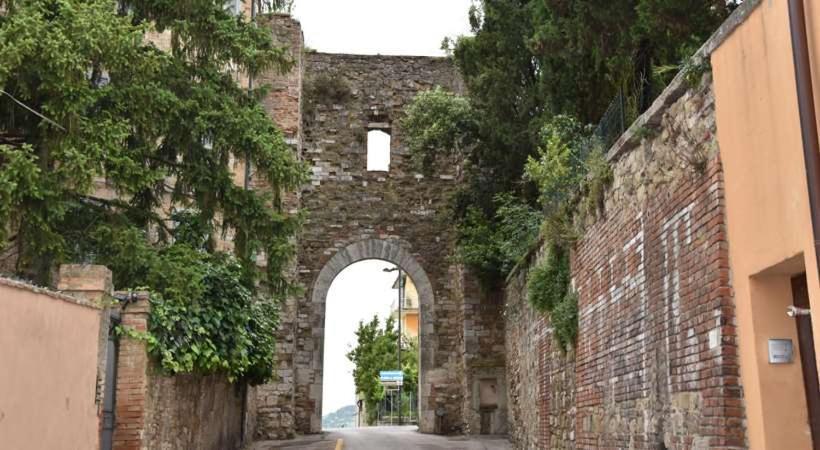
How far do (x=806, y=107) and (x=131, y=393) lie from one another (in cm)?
730

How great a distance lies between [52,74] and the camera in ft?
30.0

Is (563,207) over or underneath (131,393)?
over

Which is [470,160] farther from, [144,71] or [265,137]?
[144,71]

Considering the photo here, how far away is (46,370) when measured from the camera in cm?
725

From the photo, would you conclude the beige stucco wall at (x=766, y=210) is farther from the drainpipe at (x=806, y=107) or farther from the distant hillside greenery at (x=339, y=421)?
the distant hillside greenery at (x=339, y=421)

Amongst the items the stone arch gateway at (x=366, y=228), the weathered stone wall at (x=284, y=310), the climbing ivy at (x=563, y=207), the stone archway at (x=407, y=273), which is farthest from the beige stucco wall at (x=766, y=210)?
the stone archway at (x=407, y=273)

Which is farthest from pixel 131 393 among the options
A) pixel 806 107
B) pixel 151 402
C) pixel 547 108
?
pixel 547 108

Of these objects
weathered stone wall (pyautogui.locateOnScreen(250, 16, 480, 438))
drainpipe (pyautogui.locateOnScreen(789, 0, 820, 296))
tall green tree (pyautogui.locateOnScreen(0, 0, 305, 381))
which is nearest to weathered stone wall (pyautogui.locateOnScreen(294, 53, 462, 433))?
weathered stone wall (pyautogui.locateOnScreen(250, 16, 480, 438))

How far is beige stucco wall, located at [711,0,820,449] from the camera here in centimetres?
485

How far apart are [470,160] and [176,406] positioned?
34.2 feet

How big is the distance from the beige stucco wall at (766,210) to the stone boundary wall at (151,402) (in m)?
6.32

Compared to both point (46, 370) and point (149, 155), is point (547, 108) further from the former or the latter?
point (46, 370)

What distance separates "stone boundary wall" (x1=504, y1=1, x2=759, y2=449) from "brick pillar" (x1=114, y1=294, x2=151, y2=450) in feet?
15.8

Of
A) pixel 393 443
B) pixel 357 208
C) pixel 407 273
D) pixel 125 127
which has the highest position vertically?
pixel 357 208
